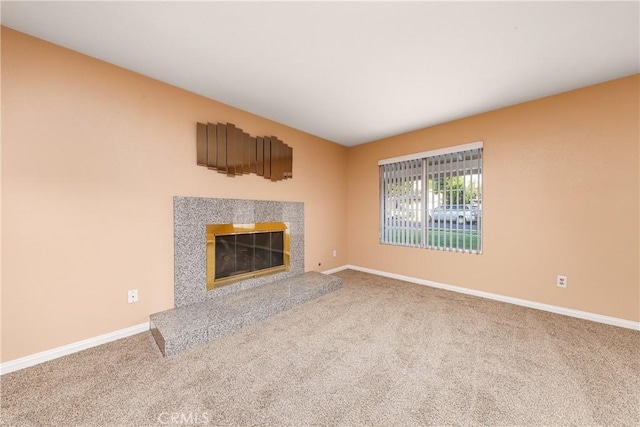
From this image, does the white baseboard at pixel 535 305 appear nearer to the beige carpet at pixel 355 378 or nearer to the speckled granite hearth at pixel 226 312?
the beige carpet at pixel 355 378

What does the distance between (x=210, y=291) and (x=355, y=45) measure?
2.90 m

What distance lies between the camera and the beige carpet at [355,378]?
1.39m

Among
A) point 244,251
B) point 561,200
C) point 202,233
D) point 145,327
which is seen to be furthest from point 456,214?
point 145,327

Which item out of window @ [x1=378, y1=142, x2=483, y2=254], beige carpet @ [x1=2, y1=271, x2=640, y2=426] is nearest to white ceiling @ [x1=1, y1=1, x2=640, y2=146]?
window @ [x1=378, y1=142, x2=483, y2=254]

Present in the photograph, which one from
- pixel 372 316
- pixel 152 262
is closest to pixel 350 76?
pixel 372 316

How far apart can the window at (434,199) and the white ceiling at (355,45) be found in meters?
0.93

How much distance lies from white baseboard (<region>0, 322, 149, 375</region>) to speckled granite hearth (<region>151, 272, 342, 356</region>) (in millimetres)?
180

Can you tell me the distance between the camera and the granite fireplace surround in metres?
2.18

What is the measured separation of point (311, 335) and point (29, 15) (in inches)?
127

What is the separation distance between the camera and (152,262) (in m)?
2.46

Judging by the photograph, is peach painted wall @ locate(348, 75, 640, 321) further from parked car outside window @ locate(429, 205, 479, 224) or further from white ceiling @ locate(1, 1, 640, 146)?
white ceiling @ locate(1, 1, 640, 146)

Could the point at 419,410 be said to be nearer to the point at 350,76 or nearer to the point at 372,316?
the point at 372,316

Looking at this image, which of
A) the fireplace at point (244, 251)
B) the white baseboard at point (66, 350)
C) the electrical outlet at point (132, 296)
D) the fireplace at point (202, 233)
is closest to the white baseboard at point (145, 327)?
the white baseboard at point (66, 350)

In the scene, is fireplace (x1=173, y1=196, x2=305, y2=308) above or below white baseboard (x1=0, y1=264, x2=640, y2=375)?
above
